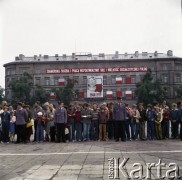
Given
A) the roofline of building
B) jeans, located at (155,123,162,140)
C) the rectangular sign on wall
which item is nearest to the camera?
jeans, located at (155,123,162,140)

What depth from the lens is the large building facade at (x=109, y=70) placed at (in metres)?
86.8

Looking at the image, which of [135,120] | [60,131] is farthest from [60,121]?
[135,120]

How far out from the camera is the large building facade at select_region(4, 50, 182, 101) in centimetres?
8675

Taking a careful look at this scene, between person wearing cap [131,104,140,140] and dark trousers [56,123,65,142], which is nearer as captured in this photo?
dark trousers [56,123,65,142]

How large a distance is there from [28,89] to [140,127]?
6485 cm

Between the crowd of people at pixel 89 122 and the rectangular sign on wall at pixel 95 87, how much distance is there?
51.1m

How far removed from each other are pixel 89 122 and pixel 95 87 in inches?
2066

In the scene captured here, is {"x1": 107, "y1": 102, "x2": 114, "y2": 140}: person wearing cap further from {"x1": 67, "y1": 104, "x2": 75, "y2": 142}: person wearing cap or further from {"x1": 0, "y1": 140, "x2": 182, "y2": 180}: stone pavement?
{"x1": 0, "y1": 140, "x2": 182, "y2": 180}: stone pavement

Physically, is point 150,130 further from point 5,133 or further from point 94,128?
point 5,133

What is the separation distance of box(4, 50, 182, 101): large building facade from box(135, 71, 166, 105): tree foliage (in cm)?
864

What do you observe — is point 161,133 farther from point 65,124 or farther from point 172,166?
point 172,166

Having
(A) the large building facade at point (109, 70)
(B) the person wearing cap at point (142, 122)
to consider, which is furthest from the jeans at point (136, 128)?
(A) the large building facade at point (109, 70)

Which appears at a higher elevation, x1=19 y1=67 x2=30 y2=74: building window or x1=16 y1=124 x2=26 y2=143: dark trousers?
x1=19 y1=67 x2=30 y2=74: building window

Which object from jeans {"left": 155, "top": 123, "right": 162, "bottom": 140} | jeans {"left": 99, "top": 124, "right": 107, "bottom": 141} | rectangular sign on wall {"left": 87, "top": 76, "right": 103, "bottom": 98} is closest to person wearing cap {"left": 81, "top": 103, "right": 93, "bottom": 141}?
jeans {"left": 99, "top": 124, "right": 107, "bottom": 141}
